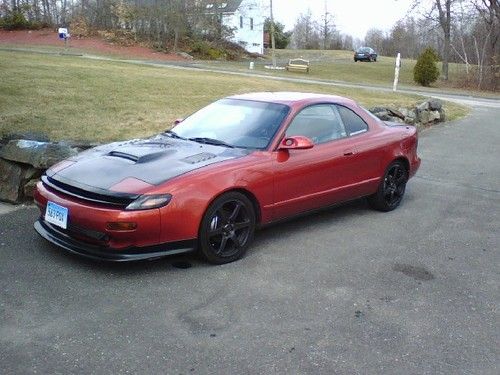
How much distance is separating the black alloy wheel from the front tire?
6.98 ft

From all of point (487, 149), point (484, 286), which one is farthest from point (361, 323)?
point (487, 149)

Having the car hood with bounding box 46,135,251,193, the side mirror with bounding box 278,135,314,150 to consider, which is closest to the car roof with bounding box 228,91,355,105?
the side mirror with bounding box 278,135,314,150

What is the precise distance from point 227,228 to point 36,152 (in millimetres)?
2647

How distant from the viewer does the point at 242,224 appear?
4.69 m

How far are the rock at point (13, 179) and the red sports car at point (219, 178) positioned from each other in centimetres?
138

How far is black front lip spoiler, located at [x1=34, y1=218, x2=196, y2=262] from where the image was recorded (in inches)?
161

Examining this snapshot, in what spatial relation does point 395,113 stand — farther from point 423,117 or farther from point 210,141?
point 210,141

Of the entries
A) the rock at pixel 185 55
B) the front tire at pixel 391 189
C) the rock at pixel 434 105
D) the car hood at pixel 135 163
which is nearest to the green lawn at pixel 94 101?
the rock at pixel 434 105

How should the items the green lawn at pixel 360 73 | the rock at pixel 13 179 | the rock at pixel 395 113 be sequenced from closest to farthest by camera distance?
the rock at pixel 13 179 → the rock at pixel 395 113 → the green lawn at pixel 360 73

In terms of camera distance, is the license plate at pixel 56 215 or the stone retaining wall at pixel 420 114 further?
the stone retaining wall at pixel 420 114

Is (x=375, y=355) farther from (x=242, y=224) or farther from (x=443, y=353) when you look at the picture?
(x=242, y=224)

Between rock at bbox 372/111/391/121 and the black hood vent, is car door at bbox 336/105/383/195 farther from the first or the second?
rock at bbox 372/111/391/121

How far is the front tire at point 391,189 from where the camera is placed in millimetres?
6340

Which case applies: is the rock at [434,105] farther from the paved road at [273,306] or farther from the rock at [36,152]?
the rock at [36,152]
